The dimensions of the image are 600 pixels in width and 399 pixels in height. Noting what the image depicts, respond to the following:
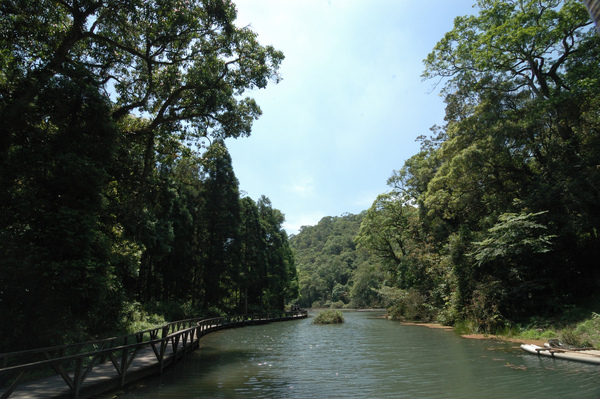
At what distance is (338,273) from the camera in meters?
107

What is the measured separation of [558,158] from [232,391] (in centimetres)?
1989

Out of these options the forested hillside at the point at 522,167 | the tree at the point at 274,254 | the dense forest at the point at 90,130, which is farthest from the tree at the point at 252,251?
the forested hillside at the point at 522,167

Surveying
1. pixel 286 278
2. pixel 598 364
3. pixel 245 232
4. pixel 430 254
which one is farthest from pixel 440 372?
pixel 286 278

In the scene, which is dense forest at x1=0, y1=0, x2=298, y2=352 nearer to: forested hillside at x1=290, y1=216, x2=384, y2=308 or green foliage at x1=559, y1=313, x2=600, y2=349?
green foliage at x1=559, y1=313, x2=600, y2=349

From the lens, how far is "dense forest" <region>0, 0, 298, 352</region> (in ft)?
32.6

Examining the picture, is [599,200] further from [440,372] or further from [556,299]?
[440,372]

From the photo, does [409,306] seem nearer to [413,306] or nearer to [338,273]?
[413,306]

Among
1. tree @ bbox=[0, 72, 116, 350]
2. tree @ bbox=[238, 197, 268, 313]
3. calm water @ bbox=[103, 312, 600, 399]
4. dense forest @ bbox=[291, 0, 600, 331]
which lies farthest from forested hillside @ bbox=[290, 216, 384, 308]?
tree @ bbox=[0, 72, 116, 350]

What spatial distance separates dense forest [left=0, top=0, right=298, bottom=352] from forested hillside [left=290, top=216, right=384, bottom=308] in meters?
32.3

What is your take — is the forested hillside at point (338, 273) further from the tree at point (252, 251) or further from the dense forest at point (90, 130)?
the dense forest at point (90, 130)

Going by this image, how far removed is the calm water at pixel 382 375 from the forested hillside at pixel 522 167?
189 inches

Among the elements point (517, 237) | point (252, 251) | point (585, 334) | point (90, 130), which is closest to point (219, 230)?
point (252, 251)

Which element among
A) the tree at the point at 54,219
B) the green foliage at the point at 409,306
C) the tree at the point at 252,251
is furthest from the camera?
the tree at the point at 252,251

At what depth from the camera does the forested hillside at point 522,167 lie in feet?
54.8
